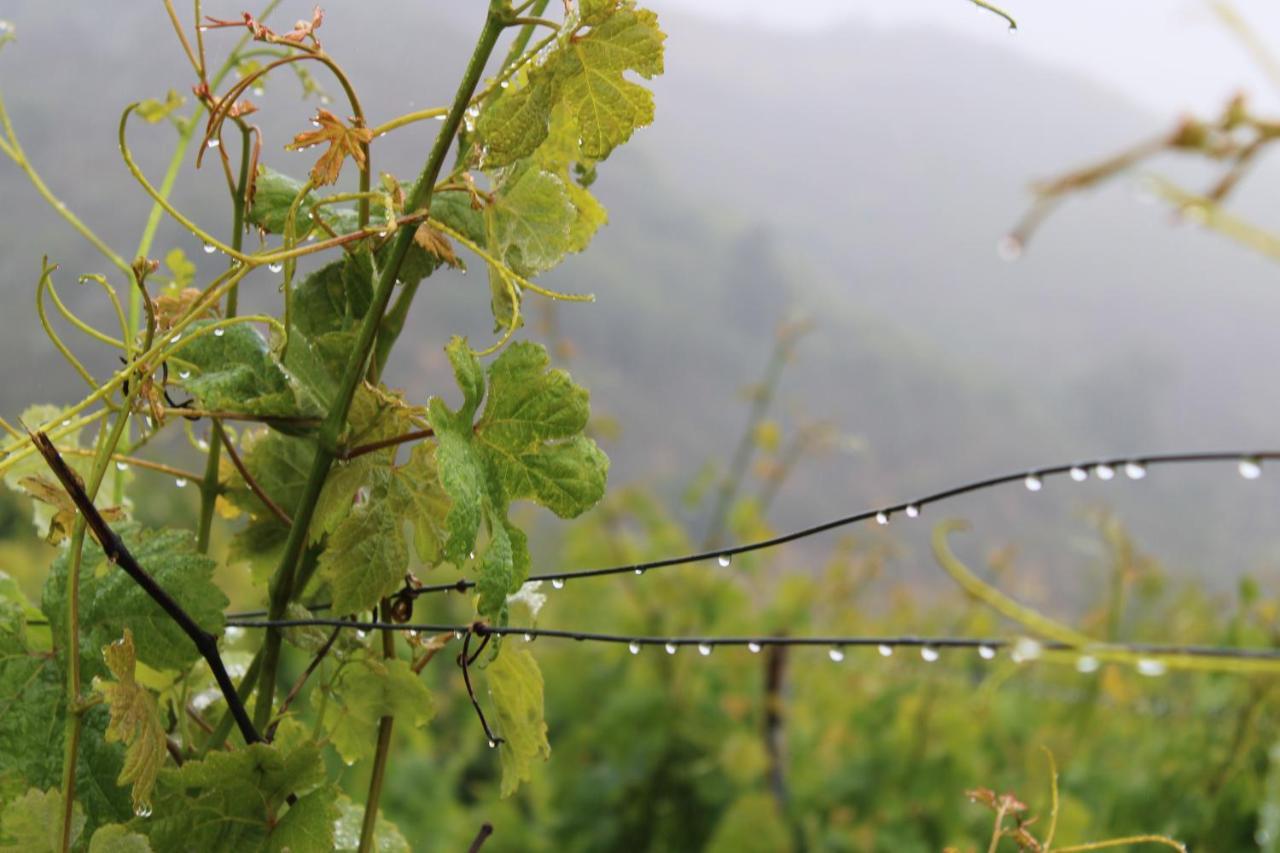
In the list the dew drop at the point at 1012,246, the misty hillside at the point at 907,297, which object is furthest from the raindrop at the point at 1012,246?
the misty hillside at the point at 907,297

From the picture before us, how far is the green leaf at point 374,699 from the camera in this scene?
1.96 ft

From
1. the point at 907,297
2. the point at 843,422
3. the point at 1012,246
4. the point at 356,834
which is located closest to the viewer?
the point at 1012,246

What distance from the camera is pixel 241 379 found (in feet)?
1.86

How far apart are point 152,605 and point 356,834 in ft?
0.58

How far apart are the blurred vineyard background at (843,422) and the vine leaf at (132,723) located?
0.91 ft

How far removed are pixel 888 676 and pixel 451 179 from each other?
95.4 inches

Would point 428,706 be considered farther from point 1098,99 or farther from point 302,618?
point 1098,99

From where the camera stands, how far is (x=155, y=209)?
0.70 m

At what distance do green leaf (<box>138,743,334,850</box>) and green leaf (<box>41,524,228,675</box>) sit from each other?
0.06 metres

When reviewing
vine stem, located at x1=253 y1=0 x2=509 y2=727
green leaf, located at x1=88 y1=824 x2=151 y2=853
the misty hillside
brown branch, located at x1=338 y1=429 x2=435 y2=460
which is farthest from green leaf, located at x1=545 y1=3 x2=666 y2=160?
the misty hillside

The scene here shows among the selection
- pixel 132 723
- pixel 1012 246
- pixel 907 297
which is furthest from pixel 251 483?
pixel 907 297

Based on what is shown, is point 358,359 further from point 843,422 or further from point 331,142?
point 843,422

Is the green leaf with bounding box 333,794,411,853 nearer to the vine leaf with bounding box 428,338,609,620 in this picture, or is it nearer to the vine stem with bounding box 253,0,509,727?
the vine stem with bounding box 253,0,509,727

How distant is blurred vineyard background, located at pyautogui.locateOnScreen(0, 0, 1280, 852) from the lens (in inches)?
91.0
